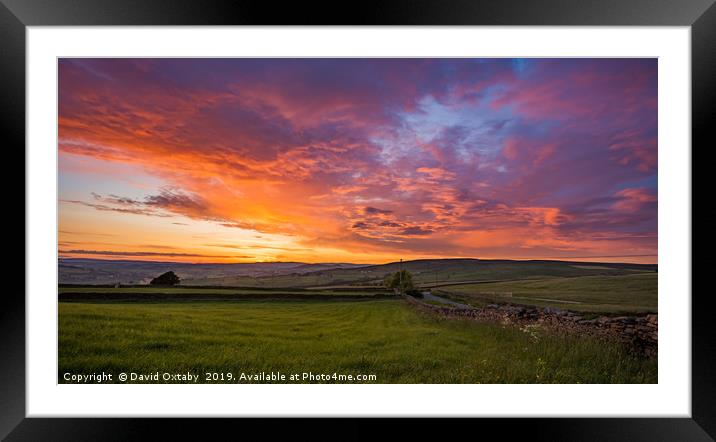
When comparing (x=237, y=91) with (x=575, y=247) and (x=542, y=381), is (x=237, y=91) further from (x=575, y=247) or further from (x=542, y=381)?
(x=542, y=381)

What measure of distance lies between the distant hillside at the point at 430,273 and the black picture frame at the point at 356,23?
54.9 inches

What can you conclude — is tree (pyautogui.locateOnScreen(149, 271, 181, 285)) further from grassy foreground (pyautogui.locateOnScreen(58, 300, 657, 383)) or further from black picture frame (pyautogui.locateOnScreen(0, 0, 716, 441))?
black picture frame (pyautogui.locateOnScreen(0, 0, 716, 441))

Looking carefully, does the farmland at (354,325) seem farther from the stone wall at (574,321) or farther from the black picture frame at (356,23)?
the black picture frame at (356,23)

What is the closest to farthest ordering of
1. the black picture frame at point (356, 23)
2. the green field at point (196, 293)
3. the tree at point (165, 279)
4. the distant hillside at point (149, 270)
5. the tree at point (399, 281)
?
the black picture frame at point (356, 23) < the distant hillside at point (149, 270) < the green field at point (196, 293) < the tree at point (165, 279) < the tree at point (399, 281)

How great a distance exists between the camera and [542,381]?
372 cm

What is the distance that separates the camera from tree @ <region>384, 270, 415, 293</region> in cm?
473

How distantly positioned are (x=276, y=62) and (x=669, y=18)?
4280 mm

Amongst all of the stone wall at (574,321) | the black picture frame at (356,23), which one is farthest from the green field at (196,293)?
the stone wall at (574,321)

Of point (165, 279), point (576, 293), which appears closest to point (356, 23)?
point (165, 279)

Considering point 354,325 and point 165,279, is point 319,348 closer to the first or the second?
point 354,325

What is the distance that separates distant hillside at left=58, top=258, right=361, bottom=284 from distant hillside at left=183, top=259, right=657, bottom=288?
0.06 m

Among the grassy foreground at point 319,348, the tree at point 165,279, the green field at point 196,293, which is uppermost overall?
the tree at point 165,279

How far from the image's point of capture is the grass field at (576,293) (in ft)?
12.5

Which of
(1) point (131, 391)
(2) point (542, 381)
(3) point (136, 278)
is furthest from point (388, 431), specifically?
(3) point (136, 278)
